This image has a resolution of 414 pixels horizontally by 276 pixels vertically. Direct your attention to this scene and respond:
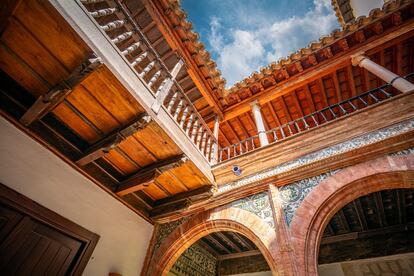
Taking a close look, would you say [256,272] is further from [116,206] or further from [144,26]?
[144,26]

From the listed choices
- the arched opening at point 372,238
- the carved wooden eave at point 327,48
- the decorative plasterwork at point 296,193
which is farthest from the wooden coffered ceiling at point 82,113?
the arched opening at point 372,238

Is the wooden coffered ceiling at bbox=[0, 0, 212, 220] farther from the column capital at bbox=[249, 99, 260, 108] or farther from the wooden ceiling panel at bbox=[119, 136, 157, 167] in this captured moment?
the column capital at bbox=[249, 99, 260, 108]

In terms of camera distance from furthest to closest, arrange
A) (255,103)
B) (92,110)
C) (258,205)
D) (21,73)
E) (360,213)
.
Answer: (255,103) → (360,213) → (258,205) → (92,110) → (21,73)

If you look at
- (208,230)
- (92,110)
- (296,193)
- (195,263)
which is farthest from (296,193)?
(195,263)

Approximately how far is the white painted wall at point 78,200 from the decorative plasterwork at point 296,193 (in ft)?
9.57

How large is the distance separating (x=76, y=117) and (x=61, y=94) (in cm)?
63

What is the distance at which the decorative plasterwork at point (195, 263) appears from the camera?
5823 millimetres

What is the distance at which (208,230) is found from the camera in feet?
14.0

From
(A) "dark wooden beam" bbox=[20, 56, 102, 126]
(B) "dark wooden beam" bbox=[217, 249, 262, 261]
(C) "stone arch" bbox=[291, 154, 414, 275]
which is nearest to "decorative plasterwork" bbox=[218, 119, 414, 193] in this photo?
(C) "stone arch" bbox=[291, 154, 414, 275]

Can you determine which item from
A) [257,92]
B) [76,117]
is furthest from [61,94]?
[257,92]

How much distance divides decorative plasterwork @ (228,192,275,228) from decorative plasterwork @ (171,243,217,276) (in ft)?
9.10

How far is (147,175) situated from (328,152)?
9.85 feet

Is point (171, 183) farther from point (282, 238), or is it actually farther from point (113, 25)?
point (113, 25)

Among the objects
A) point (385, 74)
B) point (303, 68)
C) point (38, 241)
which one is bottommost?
point (38, 241)
